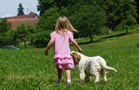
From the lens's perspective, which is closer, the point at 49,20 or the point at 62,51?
the point at 62,51

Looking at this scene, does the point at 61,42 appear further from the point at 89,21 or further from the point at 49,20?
the point at 49,20

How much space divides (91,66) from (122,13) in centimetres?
5428

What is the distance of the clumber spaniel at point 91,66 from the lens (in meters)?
6.21

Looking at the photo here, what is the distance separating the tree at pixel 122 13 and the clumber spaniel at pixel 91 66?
172ft

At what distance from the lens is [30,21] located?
3455 inches

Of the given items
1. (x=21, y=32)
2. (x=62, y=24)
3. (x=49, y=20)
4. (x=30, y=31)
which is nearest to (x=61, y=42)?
(x=62, y=24)

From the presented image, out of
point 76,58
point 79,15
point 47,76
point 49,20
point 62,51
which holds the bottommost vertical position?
point 47,76

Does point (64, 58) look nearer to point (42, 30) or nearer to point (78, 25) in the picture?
point (78, 25)

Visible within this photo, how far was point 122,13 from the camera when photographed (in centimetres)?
5850

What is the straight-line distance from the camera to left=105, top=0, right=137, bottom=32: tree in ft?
189

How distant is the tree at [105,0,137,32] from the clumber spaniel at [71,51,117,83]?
5238 cm

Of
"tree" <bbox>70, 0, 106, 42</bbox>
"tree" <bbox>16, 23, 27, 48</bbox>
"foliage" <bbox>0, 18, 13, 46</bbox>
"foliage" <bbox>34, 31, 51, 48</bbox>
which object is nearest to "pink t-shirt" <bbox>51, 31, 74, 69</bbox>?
"tree" <bbox>70, 0, 106, 42</bbox>

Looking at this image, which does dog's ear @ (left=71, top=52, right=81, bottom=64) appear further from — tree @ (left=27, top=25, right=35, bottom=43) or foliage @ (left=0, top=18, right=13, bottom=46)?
foliage @ (left=0, top=18, right=13, bottom=46)

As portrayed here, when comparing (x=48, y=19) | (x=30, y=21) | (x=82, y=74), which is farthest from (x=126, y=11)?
(x=82, y=74)
